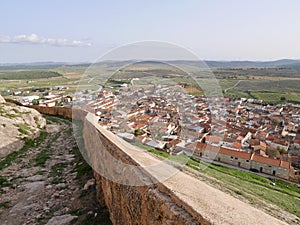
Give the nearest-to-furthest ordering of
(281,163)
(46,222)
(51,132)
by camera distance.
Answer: (46,222), (51,132), (281,163)

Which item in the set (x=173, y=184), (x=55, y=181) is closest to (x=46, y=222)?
(x=55, y=181)

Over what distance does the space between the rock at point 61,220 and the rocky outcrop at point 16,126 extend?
17.5 ft

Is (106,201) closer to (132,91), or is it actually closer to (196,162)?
(132,91)

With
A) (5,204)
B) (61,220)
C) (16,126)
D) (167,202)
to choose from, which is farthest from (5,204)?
(16,126)

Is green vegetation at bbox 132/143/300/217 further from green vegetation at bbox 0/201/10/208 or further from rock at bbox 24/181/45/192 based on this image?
green vegetation at bbox 0/201/10/208

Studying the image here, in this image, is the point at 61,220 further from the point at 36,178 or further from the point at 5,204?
the point at 36,178

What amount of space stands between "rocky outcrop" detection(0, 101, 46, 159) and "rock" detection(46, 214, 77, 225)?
5.34m

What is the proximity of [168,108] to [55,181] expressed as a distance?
12.7ft

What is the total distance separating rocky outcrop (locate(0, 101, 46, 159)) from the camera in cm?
952

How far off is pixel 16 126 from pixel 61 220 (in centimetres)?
812

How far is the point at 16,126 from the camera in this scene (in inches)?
437

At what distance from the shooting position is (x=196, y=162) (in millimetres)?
8219

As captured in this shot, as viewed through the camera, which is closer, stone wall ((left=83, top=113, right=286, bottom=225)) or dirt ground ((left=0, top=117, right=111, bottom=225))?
stone wall ((left=83, top=113, right=286, bottom=225))

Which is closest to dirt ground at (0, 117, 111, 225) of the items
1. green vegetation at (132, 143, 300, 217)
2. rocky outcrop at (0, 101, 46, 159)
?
rocky outcrop at (0, 101, 46, 159)
